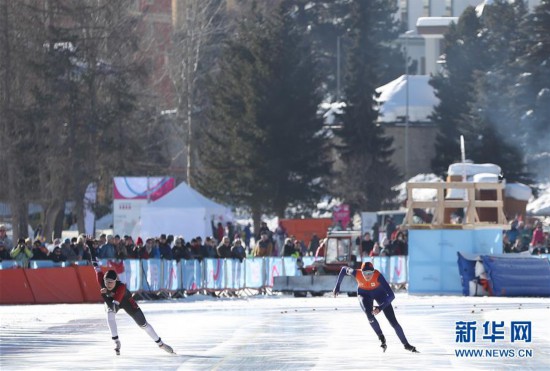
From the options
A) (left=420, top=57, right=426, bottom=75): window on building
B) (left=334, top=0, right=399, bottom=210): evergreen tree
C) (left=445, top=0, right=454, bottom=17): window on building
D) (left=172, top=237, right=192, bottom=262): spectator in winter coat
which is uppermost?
(left=445, top=0, right=454, bottom=17): window on building

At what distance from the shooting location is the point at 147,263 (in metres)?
37.8

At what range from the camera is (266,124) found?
74.2 m

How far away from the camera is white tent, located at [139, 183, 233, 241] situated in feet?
160

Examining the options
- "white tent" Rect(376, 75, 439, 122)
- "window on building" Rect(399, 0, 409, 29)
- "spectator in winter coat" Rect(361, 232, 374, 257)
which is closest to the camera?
"spectator in winter coat" Rect(361, 232, 374, 257)

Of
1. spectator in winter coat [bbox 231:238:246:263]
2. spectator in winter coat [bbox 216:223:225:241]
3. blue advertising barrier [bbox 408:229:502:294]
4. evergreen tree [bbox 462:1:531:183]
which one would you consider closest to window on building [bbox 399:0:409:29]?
evergreen tree [bbox 462:1:531:183]

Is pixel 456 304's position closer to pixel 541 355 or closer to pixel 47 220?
pixel 541 355

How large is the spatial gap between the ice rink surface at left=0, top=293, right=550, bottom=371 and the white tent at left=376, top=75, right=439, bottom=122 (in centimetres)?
6003

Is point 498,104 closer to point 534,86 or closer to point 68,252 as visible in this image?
point 534,86

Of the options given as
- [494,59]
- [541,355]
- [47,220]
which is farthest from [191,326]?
[494,59]

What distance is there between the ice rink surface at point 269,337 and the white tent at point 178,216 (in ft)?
40.6

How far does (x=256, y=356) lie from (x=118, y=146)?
1569 inches

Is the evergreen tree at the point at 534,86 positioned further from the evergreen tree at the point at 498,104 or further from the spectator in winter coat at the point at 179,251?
the spectator in winter coat at the point at 179,251

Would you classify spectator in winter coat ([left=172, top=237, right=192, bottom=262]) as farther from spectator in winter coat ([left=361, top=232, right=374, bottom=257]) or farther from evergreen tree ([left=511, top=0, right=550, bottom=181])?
evergreen tree ([left=511, top=0, right=550, bottom=181])

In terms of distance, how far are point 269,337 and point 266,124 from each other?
162 ft
